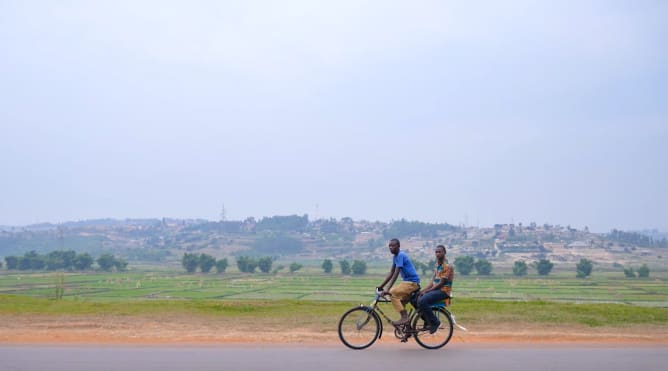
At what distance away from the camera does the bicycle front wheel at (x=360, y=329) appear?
37.2ft

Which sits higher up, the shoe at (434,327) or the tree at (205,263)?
the shoe at (434,327)

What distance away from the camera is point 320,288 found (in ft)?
210

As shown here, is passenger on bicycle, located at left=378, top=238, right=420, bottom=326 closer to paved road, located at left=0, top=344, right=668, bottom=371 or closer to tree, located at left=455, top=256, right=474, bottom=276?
paved road, located at left=0, top=344, right=668, bottom=371

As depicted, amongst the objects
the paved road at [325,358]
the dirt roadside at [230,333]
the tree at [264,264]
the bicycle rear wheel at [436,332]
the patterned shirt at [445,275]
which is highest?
the patterned shirt at [445,275]

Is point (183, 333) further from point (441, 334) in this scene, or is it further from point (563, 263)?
point (563, 263)

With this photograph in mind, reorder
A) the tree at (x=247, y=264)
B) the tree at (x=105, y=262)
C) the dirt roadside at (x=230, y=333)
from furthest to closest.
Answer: the tree at (x=247, y=264)
the tree at (x=105, y=262)
the dirt roadside at (x=230, y=333)

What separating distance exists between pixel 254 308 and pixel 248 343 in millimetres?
6070

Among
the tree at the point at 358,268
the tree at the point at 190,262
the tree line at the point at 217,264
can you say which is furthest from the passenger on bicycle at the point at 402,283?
the tree at the point at 190,262

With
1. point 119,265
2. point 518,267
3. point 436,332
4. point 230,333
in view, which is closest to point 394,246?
point 436,332

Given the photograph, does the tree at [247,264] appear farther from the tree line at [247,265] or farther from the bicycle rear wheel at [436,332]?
the bicycle rear wheel at [436,332]

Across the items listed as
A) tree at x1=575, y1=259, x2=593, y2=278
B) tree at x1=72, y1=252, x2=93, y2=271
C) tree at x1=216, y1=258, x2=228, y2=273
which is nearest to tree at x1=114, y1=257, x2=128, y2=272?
tree at x1=72, y1=252, x2=93, y2=271

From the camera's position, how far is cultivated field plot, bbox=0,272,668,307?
50656mm

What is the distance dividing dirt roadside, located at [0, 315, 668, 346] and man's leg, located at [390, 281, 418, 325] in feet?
3.41

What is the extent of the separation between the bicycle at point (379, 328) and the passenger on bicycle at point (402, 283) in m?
0.11
